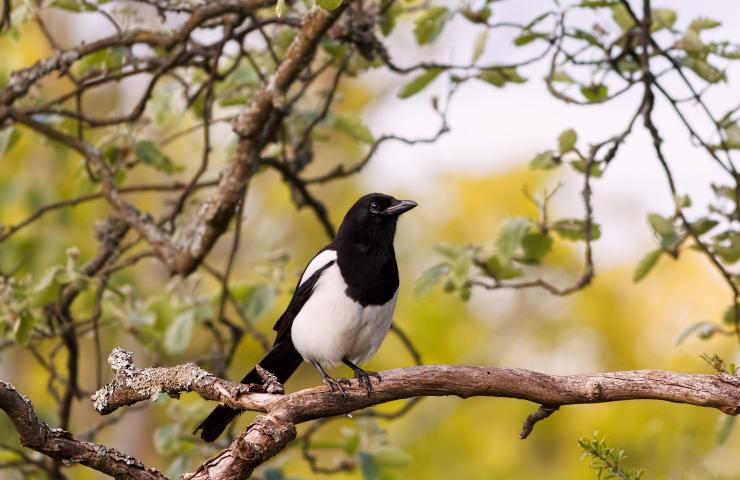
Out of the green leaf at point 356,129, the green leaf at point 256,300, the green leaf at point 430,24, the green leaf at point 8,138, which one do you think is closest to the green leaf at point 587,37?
the green leaf at point 430,24

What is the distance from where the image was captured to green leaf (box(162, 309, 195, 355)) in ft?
14.6

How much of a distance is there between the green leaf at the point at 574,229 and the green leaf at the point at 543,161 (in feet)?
0.85

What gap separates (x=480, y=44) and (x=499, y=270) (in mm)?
840

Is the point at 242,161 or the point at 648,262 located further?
the point at 242,161

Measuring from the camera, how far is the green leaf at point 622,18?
13.1ft

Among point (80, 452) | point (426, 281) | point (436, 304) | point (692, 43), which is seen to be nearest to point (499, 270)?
point (426, 281)

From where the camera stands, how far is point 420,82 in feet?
13.7

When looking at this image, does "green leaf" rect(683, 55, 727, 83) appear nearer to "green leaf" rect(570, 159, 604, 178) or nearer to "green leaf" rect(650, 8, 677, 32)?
"green leaf" rect(650, 8, 677, 32)

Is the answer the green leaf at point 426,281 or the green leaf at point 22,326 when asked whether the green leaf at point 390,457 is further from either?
the green leaf at point 22,326

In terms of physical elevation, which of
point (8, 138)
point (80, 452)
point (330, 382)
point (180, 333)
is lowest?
point (80, 452)

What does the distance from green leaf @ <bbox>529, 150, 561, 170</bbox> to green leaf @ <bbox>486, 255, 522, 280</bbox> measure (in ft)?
1.41

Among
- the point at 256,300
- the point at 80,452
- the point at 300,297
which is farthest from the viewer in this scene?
the point at 256,300

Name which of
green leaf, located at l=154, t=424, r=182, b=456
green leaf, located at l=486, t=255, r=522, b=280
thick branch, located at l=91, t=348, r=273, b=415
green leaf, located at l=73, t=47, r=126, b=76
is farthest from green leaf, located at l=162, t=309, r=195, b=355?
thick branch, located at l=91, t=348, r=273, b=415

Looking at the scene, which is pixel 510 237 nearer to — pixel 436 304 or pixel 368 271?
pixel 368 271
